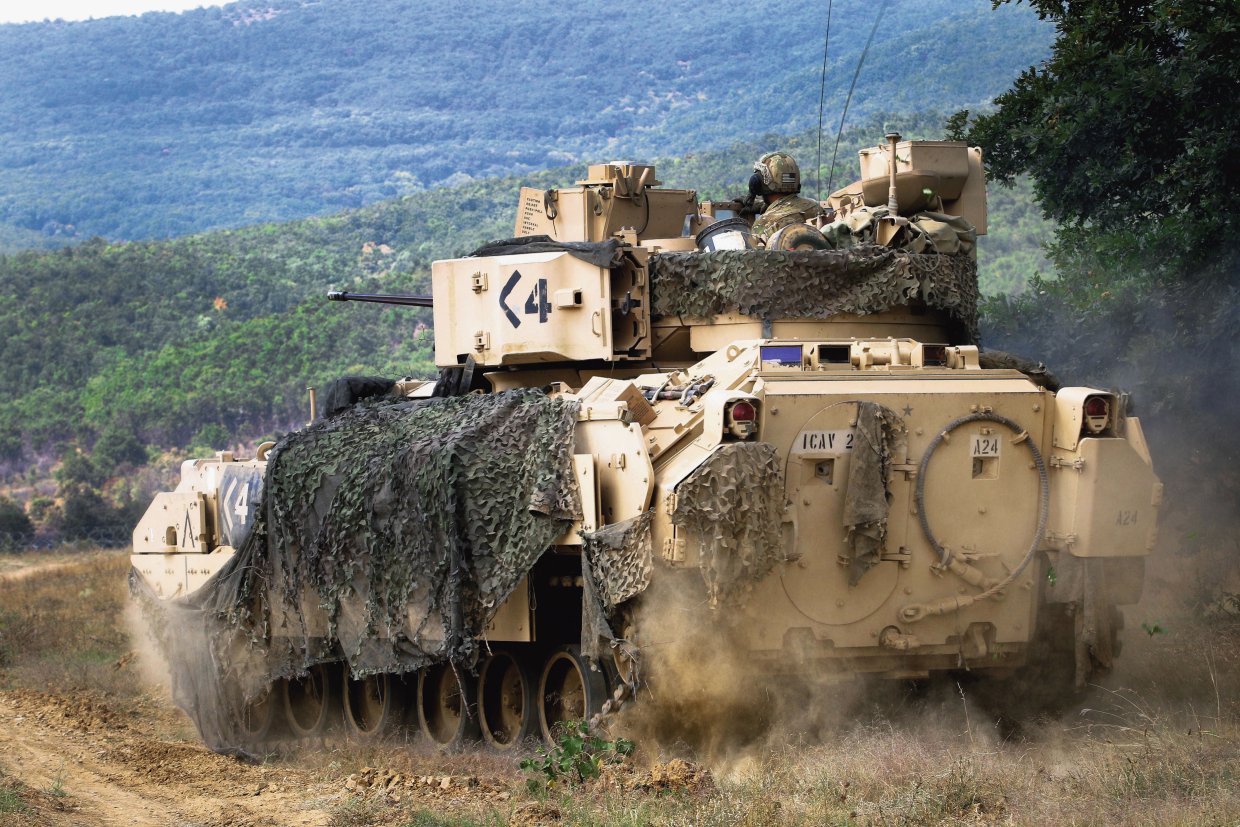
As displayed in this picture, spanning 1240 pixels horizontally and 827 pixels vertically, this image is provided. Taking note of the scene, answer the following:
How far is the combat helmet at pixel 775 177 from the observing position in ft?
41.0

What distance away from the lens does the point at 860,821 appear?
7.85m

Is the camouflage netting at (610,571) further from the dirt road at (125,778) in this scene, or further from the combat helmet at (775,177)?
the combat helmet at (775,177)

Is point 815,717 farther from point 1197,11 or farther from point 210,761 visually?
point 1197,11

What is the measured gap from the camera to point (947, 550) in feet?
33.3

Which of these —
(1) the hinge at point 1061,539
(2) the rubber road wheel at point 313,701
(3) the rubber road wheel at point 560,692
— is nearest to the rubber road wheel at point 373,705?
(2) the rubber road wheel at point 313,701

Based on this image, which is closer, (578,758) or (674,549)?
(578,758)

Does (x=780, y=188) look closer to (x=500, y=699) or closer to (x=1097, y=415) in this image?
(x=1097, y=415)

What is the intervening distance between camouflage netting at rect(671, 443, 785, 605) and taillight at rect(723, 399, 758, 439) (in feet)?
0.36

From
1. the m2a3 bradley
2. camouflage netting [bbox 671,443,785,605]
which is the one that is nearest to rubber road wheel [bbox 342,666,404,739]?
the m2a3 bradley

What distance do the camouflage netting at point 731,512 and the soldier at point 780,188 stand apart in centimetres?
328

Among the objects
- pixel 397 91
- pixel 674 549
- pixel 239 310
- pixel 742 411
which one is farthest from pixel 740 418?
pixel 397 91

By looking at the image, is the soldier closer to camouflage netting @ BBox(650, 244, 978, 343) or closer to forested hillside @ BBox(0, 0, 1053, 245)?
camouflage netting @ BBox(650, 244, 978, 343)

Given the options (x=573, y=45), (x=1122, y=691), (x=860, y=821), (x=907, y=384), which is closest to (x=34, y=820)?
(x=860, y=821)

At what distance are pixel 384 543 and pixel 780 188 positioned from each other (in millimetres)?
3843
